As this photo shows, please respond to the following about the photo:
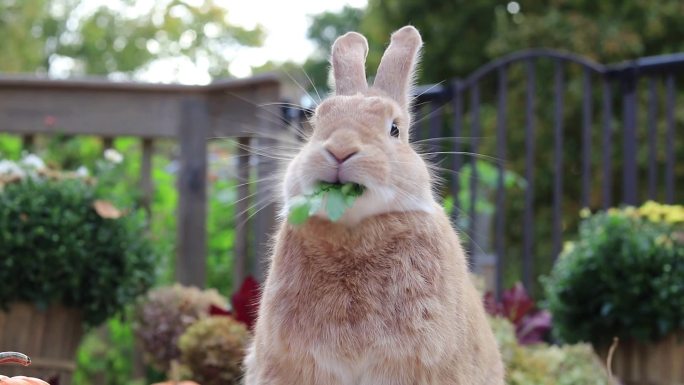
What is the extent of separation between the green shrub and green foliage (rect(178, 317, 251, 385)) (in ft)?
1.53

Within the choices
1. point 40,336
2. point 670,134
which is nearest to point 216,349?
point 40,336

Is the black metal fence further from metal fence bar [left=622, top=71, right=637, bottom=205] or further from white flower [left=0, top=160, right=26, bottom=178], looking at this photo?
white flower [left=0, top=160, right=26, bottom=178]

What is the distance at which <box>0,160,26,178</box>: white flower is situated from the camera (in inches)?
141

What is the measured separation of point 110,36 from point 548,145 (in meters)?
10.1

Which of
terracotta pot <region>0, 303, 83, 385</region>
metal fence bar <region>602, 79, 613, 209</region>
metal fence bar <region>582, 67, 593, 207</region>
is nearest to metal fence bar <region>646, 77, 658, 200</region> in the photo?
metal fence bar <region>602, 79, 613, 209</region>

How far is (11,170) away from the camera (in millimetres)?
3684

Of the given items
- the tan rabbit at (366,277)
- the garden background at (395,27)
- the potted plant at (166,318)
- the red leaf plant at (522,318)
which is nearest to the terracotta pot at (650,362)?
the red leaf plant at (522,318)

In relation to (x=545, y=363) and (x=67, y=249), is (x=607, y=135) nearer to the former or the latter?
(x=545, y=363)

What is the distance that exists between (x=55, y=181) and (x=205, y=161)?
0.88m

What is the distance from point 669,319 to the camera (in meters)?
3.34

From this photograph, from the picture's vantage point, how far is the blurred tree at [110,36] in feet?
49.0

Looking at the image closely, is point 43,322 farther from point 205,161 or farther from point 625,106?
point 625,106

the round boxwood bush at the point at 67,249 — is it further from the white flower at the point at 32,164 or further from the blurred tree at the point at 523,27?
the blurred tree at the point at 523,27

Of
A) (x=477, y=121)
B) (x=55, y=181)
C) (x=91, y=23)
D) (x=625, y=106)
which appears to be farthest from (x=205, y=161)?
(x=91, y=23)
